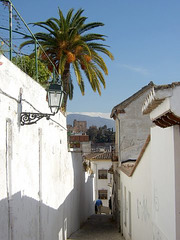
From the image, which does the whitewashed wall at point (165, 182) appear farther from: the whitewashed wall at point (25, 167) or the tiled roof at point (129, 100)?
the tiled roof at point (129, 100)

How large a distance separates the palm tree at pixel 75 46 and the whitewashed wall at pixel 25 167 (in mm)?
5493

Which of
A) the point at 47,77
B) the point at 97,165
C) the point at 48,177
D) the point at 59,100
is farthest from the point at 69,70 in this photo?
the point at 97,165

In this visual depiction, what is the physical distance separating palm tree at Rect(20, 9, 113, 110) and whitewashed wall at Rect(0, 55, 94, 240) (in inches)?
216

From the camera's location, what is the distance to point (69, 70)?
716 inches

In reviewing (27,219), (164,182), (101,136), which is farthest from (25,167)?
(101,136)

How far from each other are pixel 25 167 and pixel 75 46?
10306 mm

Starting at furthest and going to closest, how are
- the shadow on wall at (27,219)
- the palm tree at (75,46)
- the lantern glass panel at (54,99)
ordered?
the palm tree at (75,46)
the lantern glass panel at (54,99)
the shadow on wall at (27,219)

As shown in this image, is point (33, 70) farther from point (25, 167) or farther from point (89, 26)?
point (89, 26)

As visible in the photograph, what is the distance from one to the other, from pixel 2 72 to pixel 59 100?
1.92m

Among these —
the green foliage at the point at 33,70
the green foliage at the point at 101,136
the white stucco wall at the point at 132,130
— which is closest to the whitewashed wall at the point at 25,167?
the green foliage at the point at 33,70

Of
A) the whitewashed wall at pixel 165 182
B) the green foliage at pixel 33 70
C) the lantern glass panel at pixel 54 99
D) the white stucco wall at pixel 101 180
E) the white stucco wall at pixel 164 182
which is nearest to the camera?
the whitewashed wall at pixel 165 182

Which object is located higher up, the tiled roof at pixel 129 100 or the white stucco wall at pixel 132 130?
the tiled roof at pixel 129 100

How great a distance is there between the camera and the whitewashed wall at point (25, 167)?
6324 mm

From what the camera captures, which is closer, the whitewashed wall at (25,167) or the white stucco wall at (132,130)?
the whitewashed wall at (25,167)
